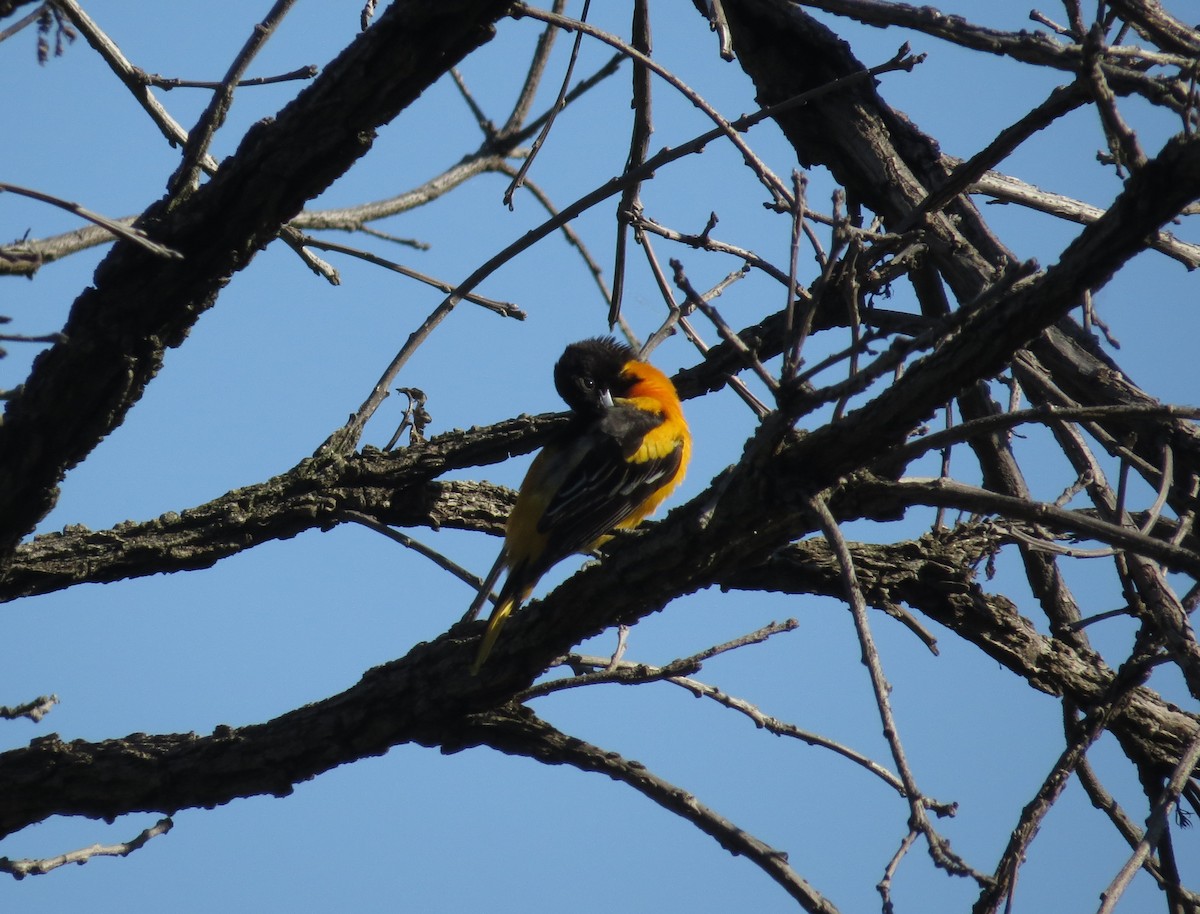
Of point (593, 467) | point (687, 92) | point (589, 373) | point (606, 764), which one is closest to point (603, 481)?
point (593, 467)

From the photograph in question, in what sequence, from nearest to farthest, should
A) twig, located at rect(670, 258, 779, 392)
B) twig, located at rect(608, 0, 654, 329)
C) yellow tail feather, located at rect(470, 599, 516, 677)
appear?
1. twig, located at rect(670, 258, 779, 392)
2. yellow tail feather, located at rect(470, 599, 516, 677)
3. twig, located at rect(608, 0, 654, 329)

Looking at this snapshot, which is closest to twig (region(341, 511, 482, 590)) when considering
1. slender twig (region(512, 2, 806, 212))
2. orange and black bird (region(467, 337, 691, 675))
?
orange and black bird (region(467, 337, 691, 675))

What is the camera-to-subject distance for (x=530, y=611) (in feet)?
10.9

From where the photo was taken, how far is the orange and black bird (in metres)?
4.54

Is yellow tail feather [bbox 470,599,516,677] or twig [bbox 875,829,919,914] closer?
twig [bbox 875,829,919,914]

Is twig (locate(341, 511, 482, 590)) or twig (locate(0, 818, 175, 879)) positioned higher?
twig (locate(341, 511, 482, 590))

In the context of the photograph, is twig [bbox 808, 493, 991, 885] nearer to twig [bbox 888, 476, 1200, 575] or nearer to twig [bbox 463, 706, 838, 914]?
twig [bbox 888, 476, 1200, 575]

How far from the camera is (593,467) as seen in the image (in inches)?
196

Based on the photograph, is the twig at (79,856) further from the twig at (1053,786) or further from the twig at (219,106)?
the twig at (1053,786)

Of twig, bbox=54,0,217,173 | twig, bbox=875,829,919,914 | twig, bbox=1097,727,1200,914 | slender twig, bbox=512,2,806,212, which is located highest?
slender twig, bbox=512,2,806,212

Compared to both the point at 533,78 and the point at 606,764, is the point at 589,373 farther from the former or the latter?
the point at 606,764

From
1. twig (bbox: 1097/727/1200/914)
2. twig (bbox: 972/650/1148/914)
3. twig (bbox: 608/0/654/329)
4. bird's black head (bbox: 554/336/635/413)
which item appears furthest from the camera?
bird's black head (bbox: 554/336/635/413)

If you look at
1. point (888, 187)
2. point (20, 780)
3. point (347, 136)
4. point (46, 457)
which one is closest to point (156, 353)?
point (46, 457)

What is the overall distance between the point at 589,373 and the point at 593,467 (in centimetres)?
104
